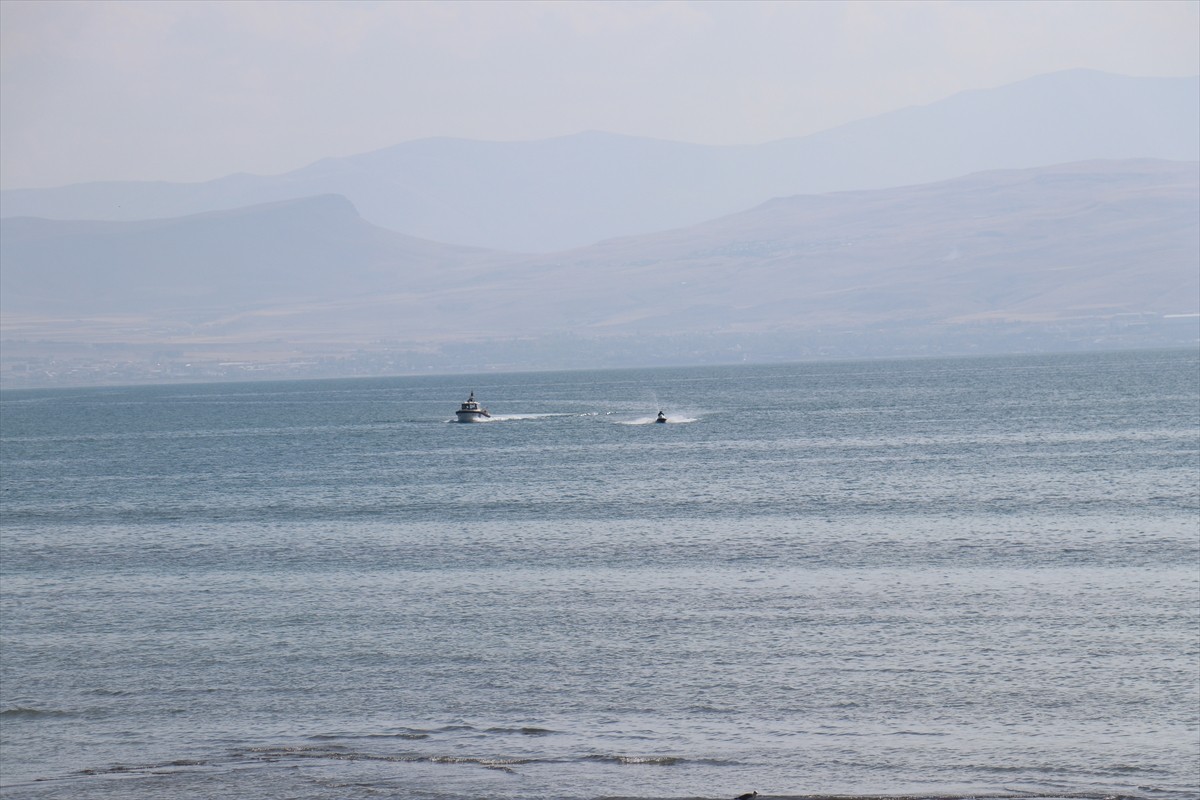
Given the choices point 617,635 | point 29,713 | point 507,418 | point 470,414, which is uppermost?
point 470,414

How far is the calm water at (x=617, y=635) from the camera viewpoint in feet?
97.6

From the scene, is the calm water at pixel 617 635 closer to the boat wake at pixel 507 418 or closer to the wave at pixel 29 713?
the wave at pixel 29 713

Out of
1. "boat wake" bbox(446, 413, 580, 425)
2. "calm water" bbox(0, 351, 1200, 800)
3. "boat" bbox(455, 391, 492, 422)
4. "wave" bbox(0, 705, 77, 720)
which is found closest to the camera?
"calm water" bbox(0, 351, 1200, 800)

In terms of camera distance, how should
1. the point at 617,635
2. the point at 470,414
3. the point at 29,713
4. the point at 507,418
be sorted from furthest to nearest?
the point at 507,418 → the point at 470,414 → the point at 617,635 → the point at 29,713

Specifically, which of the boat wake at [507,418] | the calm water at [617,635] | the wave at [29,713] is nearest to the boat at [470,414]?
the boat wake at [507,418]

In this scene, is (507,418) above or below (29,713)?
above

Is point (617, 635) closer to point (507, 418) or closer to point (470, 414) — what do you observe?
point (470, 414)

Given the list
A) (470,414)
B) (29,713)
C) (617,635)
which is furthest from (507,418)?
(29,713)

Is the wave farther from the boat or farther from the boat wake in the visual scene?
the boat

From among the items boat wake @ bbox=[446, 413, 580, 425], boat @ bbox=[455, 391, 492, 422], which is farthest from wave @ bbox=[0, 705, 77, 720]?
boat @ bbox=[455, 391, 492, 422]

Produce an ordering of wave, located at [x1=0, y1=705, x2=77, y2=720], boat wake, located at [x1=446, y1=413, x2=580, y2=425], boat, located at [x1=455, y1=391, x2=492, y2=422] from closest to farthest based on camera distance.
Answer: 1. wave, located at [x1=0, y1=705, x2=77, y2=720]
2. boat wake, located at [x1=446, y1=413, x2=580, y2=425]
3. boat, located at [x1=455, y1=391, x2=492, y2=422]

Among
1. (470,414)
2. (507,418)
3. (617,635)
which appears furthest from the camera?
(507,418)

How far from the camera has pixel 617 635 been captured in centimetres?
4025

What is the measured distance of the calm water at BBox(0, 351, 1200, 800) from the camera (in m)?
29.8
